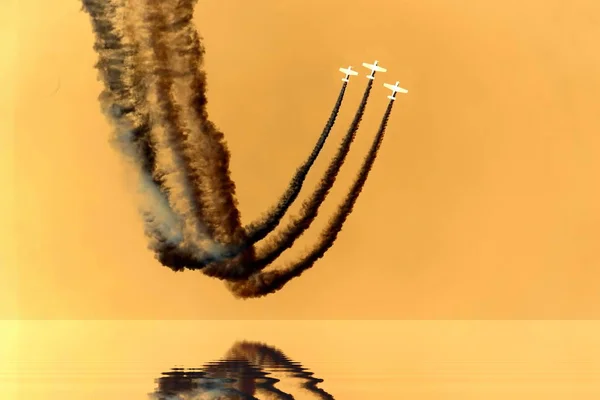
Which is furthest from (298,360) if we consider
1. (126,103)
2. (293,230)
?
(126,103)

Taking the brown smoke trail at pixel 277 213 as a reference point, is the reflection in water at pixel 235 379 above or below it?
below

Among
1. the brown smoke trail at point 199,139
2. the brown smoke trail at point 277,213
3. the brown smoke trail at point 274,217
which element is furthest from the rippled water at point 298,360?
the brown smoke trail at point 199,139

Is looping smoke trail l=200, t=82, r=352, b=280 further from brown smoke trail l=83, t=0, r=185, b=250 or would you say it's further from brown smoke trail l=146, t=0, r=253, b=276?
brown smoke trail l=83, t=0, r=185, b=250

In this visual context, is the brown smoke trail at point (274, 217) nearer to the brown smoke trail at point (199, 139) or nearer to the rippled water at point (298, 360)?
the brown smoke trail at point (199, 139)

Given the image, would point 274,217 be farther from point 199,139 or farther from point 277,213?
point 199,139

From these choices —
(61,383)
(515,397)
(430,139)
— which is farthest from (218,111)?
(515,397)

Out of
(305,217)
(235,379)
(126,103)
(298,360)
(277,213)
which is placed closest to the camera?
(235,379)

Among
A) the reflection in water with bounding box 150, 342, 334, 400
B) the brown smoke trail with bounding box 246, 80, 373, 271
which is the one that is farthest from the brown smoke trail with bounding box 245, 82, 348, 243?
the reflection in water with bounding box 150, 342, 334, 400
